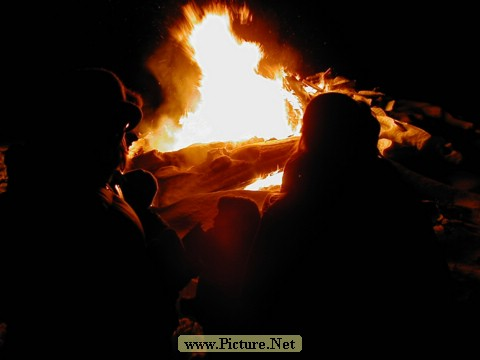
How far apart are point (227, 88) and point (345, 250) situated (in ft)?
25.0

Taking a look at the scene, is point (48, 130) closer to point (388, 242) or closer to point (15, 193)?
point (15, 193)

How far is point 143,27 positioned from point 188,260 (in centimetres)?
1299

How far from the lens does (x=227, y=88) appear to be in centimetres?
862

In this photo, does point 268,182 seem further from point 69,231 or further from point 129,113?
point 69,231

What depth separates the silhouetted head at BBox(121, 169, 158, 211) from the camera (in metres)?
2.09

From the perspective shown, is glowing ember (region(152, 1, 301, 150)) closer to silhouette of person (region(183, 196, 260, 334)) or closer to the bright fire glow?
the bright fire glow

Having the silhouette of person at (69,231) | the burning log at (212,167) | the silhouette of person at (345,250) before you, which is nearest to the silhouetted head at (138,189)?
the silhouette of person at (69,231)

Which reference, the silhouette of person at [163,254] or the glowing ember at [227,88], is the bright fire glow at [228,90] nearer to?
the glowing ember at [227,88]

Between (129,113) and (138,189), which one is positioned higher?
(129,113)

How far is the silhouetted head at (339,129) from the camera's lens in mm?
1825

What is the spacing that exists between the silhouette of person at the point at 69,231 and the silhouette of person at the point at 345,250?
2.76 ft

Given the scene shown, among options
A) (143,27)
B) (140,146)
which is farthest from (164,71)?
(140,146)

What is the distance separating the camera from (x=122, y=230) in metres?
1.57

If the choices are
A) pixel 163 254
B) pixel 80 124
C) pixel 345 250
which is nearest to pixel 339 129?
pixel 345 250
